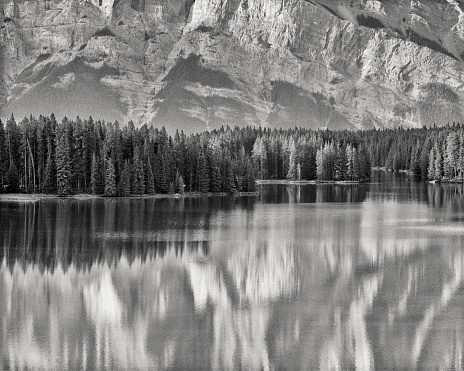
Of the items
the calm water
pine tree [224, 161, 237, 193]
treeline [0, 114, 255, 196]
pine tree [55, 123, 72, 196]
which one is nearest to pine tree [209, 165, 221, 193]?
treeline [0, 114, 255, 196]

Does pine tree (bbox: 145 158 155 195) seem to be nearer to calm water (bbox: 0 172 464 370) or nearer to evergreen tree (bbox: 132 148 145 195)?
evergreen tree (bbox: 132 148 145 195)

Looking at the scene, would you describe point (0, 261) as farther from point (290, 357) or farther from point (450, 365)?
point (450, 365)

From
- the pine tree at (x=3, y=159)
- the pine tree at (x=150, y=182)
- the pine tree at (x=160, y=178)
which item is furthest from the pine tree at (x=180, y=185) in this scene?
the pine tree at (x=3, y=159)

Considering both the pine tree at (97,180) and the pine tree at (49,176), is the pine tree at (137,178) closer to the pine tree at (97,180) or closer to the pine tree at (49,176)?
the pine tree at (97,180)

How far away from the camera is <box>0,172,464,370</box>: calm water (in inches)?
1569

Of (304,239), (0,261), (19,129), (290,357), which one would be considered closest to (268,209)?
(304,239)

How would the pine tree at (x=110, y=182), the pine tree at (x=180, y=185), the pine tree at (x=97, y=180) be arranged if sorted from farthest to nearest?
1. the pine tree at (x=180, y=185)
2. the pine tree at (x=97, y=180)
3. the pine tree at (x=110, y=182)

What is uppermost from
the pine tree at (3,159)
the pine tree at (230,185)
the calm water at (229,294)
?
the pine tree at (3,159)

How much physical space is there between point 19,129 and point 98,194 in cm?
1919

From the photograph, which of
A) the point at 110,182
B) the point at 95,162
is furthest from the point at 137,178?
the point at 95,162

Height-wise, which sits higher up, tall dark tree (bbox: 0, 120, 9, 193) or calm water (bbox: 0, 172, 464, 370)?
tall dark tree (bbox: 0, 120, 9, 193)

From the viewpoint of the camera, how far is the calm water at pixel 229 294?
39.8 m

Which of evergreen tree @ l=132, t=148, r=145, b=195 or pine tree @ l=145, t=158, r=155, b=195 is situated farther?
pine tree @ l=145, t=158, r=155, b=195

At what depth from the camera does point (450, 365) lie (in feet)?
125
